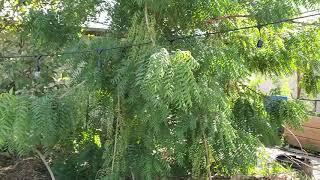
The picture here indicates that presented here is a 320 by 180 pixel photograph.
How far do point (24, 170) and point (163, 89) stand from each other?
283 centimetres

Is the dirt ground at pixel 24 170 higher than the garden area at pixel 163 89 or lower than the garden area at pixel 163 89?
lower

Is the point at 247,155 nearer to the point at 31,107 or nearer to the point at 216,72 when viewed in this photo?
the point at 216,72

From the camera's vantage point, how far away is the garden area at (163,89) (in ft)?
9.30

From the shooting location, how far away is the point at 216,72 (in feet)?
10.6

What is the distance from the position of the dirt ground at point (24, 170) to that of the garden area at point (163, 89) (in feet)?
0.15

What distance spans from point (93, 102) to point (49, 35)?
90cm

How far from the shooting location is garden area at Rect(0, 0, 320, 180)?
2836mm

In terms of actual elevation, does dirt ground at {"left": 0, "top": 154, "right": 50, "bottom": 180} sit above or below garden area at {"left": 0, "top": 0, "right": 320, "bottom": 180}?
below

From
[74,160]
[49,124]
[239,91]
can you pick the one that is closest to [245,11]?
[239,91]

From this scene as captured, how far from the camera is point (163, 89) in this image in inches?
93.1

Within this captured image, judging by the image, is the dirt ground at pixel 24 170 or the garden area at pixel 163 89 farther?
the dirt ground at pixel 24 170

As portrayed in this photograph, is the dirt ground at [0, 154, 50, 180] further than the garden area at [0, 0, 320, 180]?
Yes

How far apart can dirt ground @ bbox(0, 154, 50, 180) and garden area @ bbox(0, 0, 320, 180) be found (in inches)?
1.8

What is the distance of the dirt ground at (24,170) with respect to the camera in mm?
4473
